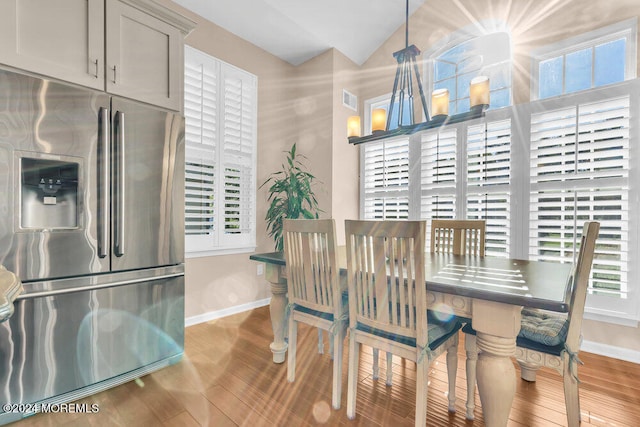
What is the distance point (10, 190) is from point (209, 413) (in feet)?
5.33

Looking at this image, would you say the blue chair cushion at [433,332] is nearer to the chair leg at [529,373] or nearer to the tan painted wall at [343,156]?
the chair leg at [529,373]

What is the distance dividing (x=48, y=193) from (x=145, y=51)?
115cm

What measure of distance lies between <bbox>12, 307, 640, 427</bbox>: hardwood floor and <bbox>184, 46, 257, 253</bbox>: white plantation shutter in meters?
1.26

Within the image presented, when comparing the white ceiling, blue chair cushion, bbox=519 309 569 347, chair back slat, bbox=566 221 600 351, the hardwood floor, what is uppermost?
the white ceiling

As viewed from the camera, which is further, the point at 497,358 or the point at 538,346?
the point at 538,346

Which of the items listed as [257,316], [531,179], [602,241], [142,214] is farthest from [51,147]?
[602,241]

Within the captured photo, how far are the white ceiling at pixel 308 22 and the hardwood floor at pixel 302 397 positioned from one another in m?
3.28

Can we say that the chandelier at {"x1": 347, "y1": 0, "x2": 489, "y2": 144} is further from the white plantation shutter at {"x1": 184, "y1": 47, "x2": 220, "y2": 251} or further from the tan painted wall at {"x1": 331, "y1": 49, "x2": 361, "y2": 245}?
the white plantation shutter at {"x1": 184, "y1": 47, "x2": 220, "y2": 251}

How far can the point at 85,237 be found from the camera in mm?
1883

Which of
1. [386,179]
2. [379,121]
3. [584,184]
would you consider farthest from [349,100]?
[584,184]

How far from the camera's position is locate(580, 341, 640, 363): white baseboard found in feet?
7.91

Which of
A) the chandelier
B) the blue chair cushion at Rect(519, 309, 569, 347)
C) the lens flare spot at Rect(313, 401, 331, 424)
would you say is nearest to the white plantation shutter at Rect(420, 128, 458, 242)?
the chandelier

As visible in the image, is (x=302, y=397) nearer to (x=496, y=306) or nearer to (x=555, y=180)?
(x=496, y=306)

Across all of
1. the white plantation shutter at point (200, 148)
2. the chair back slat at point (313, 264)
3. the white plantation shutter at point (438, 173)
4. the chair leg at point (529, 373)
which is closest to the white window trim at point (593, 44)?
the white plantation shutter at point (438, 173)
